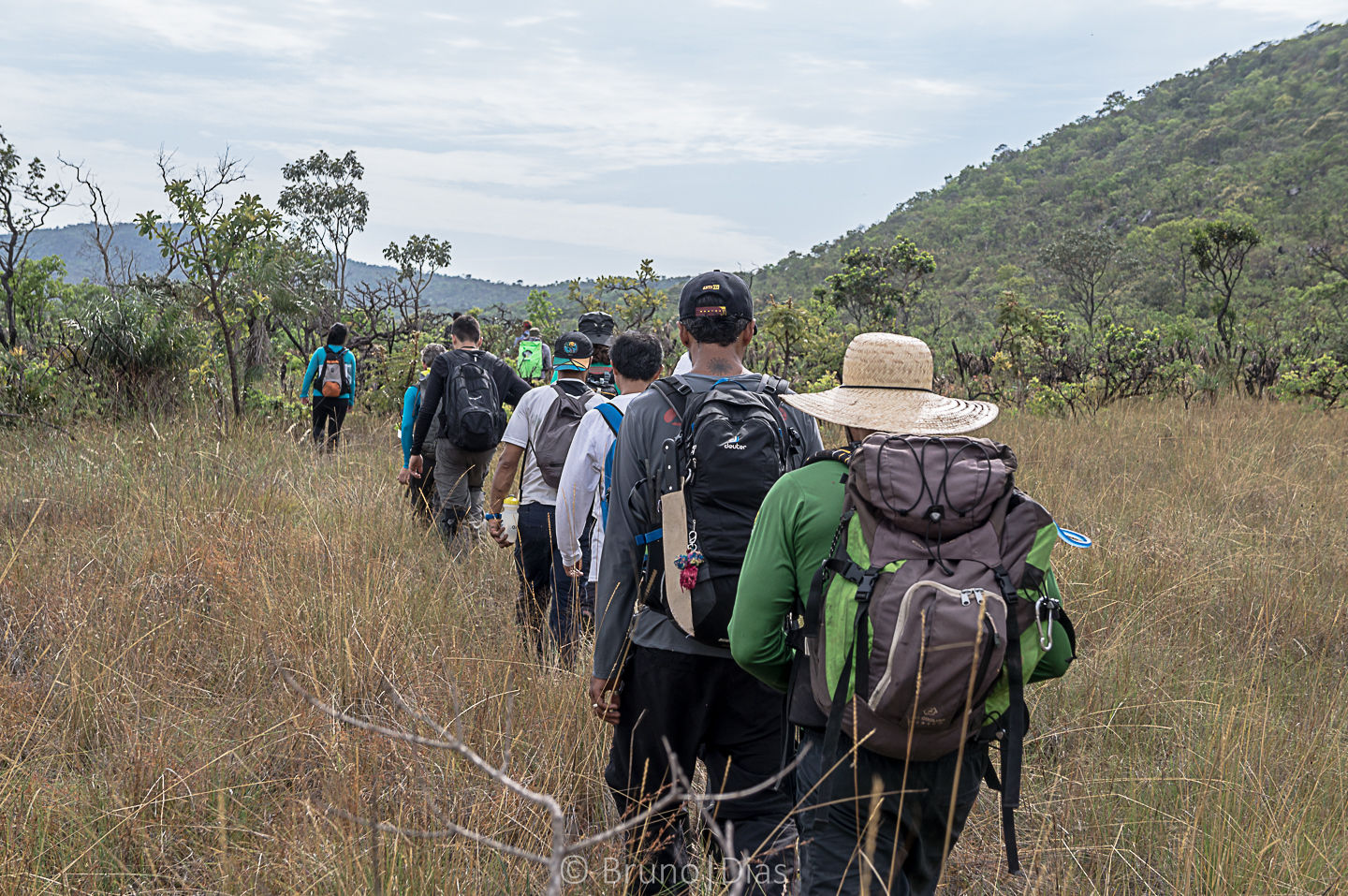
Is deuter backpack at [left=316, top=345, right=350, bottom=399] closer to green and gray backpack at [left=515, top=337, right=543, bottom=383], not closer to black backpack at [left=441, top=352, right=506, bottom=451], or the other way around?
green and gray backpack at [left=515, top=337, right=543, bottom=383]

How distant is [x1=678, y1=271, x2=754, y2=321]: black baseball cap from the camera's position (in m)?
2.71

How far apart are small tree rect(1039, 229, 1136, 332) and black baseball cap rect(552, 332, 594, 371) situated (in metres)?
33.5

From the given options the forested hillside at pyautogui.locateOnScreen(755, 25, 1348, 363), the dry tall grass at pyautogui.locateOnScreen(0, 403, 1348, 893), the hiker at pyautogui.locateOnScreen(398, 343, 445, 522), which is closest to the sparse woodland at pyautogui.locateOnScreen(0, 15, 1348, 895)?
the dry tall grass at pyautogui.locateOnScreen(0, 403, 1348, 893)

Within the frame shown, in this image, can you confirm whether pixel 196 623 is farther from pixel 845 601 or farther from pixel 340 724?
pixel 845 601

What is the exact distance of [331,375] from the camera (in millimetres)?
10133

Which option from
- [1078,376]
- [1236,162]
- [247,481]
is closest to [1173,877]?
[247,481]

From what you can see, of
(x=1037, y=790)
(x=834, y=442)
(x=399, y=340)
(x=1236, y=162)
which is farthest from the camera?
(x=1236, y=162)

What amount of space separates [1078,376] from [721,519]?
1223 centimetres

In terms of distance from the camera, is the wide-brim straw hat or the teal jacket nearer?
the wide-brim straw hat

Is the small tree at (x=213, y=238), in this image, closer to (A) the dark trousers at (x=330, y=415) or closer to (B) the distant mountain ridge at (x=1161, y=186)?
(A) the dark trousers at (x=330, y=415)

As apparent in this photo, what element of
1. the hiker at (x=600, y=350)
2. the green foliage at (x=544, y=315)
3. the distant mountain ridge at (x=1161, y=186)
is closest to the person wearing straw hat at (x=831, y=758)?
the hiker at (x=600, y=350)

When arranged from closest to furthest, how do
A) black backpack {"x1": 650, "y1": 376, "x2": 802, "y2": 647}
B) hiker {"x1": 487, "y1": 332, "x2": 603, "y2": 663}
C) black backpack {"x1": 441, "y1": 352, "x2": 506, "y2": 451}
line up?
black backpack {"x1": 650, "y1": 376, "x2": 802, "y2": 647} < hiker {"x1": 487, "y1": 332, "x2": 603, "y2": 663} < black backpack {"x1": 441, "y1": 352, "x2": 506, "y2": 451}

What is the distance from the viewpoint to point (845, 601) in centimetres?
183

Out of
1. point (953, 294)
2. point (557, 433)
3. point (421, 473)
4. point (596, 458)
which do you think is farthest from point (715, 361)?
point (953, 294)
